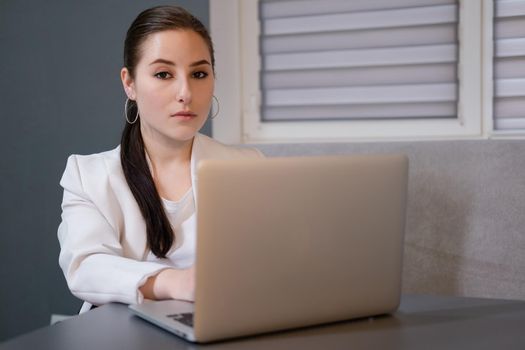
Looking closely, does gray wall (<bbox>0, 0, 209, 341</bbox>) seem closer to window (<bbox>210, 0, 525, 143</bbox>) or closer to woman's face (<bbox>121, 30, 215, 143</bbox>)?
window (<bbox>210, 0, 525, 143</bbox>)

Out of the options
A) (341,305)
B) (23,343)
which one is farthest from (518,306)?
(23,343)

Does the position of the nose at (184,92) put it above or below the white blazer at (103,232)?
above

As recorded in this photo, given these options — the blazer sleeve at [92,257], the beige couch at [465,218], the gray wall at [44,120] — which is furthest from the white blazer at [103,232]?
the gray wall at [44,120]

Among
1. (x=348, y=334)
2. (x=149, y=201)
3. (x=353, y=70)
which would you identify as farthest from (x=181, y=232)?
(x=353, y=70)

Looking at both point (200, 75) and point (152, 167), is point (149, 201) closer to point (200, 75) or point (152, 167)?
point (152, 167)

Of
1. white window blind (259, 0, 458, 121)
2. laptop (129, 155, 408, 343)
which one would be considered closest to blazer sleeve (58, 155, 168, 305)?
laptop (129, 155, 408, 343)

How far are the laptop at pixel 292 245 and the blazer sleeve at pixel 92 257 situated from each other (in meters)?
0.13

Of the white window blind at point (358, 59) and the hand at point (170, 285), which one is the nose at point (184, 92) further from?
the white window blind at point (358, 59)

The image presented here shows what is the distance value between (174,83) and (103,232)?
15.5 inches

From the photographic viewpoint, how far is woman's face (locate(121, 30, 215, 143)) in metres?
1.63

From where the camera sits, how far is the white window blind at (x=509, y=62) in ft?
7.30

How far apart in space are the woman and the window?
0.71 meters

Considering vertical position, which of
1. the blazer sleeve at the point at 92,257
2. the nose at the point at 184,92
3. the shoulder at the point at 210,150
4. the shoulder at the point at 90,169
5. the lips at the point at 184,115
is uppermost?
the nose at the point at 184,92

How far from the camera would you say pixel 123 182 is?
1643 millimetres
